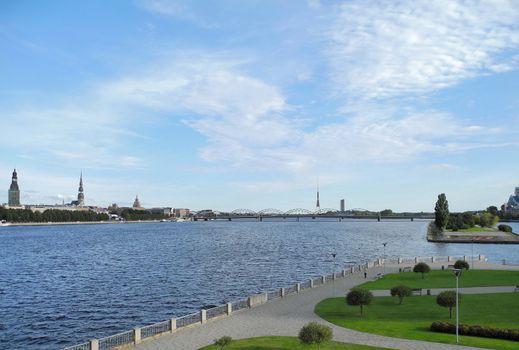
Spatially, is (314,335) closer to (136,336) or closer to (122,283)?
(136,336)

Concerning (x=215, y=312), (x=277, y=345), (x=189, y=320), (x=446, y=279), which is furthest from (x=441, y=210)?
(x=277, y=345)

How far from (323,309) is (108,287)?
36.0 metres

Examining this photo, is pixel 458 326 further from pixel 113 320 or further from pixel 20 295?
pixel 20 295

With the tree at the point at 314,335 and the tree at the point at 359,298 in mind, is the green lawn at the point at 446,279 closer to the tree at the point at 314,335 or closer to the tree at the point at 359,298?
the tree at the point at 359,298

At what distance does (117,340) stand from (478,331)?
73.9 ft

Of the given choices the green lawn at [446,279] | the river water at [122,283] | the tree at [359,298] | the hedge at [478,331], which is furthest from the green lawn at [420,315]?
the river water at [122,283]

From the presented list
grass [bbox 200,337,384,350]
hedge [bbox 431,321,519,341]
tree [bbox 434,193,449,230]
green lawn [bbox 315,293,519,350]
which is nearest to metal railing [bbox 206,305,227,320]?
green lawn [bbox 315,293,519,350]

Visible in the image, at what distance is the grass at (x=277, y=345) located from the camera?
28.5 metres

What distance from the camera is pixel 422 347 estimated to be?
29.0 metres

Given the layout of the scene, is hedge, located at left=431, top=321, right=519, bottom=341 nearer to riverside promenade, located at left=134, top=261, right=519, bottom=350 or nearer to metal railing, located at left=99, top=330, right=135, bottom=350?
riverside promenade, located at left=134, top=261, right=519, bottom=350

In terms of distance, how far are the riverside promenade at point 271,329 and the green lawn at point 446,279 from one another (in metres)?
6.55

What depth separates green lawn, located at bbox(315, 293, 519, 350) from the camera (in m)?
31.5

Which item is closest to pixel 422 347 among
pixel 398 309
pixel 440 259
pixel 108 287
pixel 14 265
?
pixel 398 309

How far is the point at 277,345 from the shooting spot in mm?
29219
